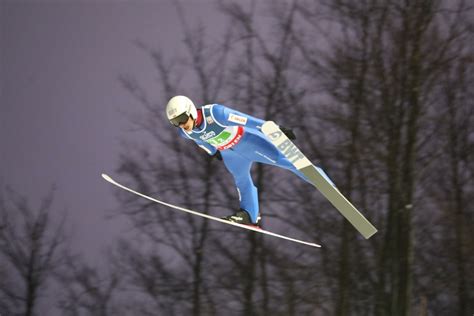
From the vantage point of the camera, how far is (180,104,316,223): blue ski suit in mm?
6277

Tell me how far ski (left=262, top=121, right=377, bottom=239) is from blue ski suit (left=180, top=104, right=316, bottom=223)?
0.47 feet

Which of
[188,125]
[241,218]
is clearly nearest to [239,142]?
[188,125]

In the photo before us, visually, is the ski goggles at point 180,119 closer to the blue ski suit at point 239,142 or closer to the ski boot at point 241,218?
the blue ski suit at point 239,142

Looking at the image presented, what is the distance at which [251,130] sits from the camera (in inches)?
263

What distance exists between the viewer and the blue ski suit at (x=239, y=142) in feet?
20.6

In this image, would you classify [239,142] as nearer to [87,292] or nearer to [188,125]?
[188,125]

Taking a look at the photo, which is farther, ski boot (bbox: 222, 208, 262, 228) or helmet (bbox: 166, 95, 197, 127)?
ski boot (bbox: 222, 208, 262, 228)

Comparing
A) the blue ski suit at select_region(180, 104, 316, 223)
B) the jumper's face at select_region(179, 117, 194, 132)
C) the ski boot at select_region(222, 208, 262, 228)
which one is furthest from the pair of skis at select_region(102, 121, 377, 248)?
the ski boot at select_region(222, 208, 262, 228)

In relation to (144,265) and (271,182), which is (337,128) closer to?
(271,182)

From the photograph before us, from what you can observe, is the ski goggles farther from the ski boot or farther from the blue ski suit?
the ski boot

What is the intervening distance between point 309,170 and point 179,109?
1.24 m

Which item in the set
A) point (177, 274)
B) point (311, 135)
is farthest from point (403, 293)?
point (177, 274)

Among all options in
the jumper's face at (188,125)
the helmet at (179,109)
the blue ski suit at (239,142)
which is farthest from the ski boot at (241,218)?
the helmet at (179,109)

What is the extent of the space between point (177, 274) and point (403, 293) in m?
5.69
